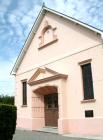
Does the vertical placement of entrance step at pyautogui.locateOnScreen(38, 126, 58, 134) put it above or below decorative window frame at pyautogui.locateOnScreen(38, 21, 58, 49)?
below

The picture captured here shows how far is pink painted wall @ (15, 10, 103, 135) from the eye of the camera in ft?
57.5

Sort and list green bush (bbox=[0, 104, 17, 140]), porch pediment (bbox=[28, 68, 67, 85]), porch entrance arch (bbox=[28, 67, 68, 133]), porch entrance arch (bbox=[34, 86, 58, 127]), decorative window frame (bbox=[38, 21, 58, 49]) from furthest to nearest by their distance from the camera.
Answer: porch entrance arch (bbox=[34, 86, 58, 127])
decorative window frame (bbox=[38, 21, 58, 49])
porch entrance arch (bbox=[28, 67, 68, 133])
porch pediment (bbox=[28, 68, 67, 85])
green bush (bbox=[0, 104, 17, 140])

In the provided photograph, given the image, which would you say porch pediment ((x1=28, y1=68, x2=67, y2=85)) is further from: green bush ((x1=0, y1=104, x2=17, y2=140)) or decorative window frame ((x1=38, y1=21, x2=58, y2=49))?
green bush ((x1=0, y1=104, x2=17, y2=140))

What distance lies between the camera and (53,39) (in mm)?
21781

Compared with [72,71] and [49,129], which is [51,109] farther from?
[72,71]

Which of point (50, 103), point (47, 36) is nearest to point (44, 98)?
point (50, 103)

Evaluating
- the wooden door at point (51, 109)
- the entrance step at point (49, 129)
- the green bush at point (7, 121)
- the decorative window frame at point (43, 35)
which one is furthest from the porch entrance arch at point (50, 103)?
the green bush at point (7, 121)

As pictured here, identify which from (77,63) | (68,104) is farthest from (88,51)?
(68,104)

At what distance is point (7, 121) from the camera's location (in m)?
11.8

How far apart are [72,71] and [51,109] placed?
4273 millimetres

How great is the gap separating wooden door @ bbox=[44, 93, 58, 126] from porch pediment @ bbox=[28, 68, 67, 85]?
64.1 inches

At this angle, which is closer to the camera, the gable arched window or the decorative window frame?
the decorative window frame

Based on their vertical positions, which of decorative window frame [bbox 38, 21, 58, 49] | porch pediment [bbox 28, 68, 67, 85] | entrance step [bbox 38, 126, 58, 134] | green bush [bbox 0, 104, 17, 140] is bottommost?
entrance step [bbox 38, 126, 58, 134]

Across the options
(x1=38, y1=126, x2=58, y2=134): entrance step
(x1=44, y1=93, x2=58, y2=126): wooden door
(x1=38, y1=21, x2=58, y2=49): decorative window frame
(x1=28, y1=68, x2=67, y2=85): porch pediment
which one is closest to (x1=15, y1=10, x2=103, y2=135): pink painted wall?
(x1=38, y1=21, x2=58, y2=49): decorative window frame
